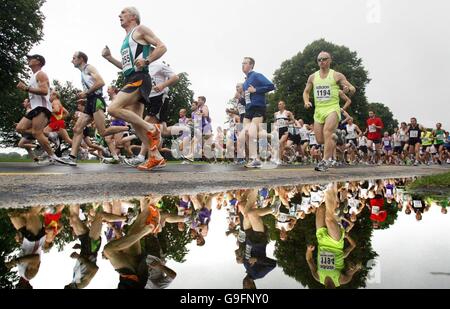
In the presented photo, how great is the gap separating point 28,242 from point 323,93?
810 cm

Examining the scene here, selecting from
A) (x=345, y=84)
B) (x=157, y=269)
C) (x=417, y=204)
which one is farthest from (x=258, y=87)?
(x=157, y=269)

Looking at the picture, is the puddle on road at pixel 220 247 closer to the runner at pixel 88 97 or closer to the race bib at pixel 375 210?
the race bib at pixel 375 210

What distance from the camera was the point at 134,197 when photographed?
11.8 feet

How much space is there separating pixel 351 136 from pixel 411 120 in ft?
10.1

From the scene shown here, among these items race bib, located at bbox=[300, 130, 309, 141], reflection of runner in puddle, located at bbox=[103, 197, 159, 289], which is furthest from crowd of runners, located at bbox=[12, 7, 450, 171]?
race bib, located at bbox=[300, 130, 309, 141]

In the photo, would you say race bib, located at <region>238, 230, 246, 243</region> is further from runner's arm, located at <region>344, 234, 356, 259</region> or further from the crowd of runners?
the crowd of runners

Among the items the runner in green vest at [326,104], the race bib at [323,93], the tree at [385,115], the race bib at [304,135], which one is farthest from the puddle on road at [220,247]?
the tree at [385,115]

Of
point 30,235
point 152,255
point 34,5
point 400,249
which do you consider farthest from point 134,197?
point 34,5

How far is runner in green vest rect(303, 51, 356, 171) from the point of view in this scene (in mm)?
9000

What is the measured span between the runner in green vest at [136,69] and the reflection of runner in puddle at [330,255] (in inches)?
185

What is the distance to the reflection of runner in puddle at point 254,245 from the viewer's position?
1422mm

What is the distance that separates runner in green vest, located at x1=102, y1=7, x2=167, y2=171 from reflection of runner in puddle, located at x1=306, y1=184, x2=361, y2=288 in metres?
4.70

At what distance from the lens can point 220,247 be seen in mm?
1907
